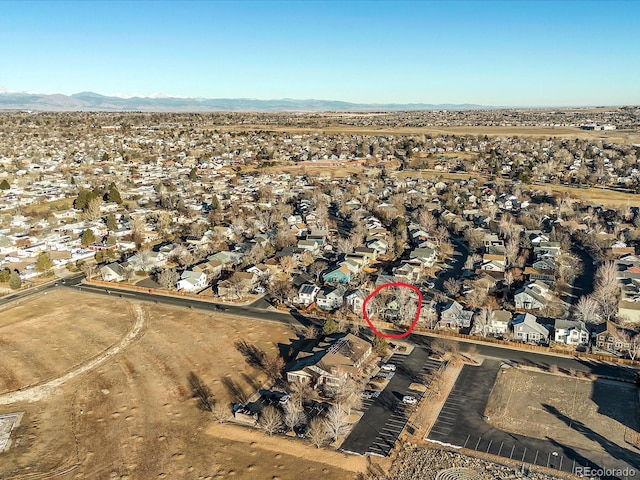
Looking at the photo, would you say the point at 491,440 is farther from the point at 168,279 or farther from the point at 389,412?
the point at 168,279

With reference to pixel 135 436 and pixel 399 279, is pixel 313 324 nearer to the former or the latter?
pixel 399 279

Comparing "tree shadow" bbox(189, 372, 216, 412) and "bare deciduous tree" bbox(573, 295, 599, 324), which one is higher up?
"bare deciduous tree" bbox(573, 295, 599, 324)

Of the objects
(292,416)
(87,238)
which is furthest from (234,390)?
(87,238)

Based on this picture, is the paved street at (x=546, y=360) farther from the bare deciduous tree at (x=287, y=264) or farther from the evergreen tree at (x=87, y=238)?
the evergreen tree at (x=87, y=238)

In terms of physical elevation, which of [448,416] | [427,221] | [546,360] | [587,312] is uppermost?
[427,221]

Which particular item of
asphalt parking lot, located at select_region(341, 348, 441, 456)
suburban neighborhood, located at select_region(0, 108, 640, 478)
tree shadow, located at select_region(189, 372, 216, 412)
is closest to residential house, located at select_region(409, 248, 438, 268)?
suburban neighborhood, located at select_region(0, 108, 640, 478)

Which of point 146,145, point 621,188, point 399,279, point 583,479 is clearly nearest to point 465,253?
point 399,279

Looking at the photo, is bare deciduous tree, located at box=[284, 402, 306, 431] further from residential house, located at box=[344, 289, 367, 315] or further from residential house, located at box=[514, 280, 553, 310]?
residential house, located at box=[514, 280, 553, 310]
